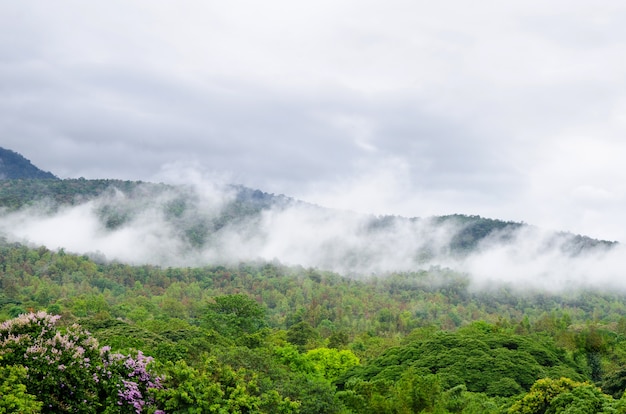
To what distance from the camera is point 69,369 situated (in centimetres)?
1828

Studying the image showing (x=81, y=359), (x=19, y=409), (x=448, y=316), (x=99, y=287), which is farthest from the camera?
(x=99, y=287)

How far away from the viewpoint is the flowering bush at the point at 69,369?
1772 centimetres

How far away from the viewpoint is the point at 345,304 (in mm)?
184125

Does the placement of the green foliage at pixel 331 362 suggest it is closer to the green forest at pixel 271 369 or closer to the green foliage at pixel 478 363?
the green forest at pixel 271 369

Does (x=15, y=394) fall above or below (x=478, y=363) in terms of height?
above

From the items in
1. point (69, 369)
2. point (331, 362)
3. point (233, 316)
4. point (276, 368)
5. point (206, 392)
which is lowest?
point (331, 362)

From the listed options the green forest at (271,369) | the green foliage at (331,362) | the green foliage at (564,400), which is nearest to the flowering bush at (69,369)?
the green forest at (271,369)

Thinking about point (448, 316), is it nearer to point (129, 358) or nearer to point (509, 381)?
point (509, 381)

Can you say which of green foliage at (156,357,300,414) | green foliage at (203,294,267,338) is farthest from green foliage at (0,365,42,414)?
green foliage at (203,294,267,338)

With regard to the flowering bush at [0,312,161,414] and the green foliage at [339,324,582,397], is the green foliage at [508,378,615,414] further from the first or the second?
the green foliage at [339,324,582,397]

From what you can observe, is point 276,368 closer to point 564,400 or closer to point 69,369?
point 564,400

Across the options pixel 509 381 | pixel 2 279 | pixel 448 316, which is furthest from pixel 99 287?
pixel 509 381

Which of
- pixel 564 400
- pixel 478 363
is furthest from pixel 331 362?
pixel 564 400

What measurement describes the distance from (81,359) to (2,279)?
16269 cm
